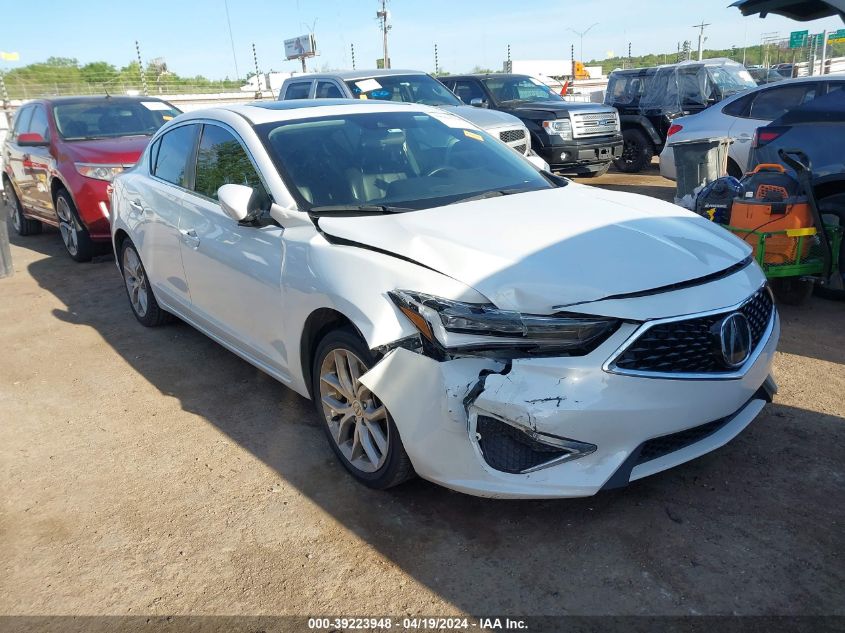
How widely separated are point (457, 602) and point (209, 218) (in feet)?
8.83

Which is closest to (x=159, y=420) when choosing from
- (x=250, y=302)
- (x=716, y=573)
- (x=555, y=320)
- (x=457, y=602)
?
(x=250, y=302)

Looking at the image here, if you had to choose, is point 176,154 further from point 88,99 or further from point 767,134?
point 88,99

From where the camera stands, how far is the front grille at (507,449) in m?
2.66

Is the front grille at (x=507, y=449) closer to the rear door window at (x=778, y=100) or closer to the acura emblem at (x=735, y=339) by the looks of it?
the acura emblem at (x=735, y=339)

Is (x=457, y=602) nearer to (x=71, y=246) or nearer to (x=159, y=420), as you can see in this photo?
(x=159, y=420)

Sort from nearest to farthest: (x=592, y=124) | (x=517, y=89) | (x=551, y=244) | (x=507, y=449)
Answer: (x=507, y=449)
(x=551, y=244)
(x=592, y=124)
(x=517, y=89)

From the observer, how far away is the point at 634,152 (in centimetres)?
1300

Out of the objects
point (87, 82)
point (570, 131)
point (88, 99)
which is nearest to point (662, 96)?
point (570, 131)

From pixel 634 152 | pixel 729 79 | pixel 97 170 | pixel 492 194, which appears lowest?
pixel 634 152

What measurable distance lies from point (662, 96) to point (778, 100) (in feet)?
14.4

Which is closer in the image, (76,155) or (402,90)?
(76,155)

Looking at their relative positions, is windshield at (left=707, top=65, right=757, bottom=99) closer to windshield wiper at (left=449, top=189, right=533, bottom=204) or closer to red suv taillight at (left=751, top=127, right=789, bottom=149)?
red suv taillight at (left=751, top=127, right=789, bottom=149)

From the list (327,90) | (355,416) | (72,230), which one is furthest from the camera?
(327,90)

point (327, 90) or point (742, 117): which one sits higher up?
point (327, 90)
